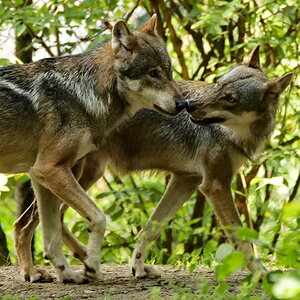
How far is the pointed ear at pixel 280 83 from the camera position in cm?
637

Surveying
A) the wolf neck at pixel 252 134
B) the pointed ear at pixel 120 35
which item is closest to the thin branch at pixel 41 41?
the pointed ear at pixel 120 35

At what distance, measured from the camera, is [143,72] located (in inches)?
234

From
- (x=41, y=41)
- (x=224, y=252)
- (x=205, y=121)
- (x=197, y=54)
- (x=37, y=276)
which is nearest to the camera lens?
(x=224, y=252)

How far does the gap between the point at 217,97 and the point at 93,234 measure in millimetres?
1723

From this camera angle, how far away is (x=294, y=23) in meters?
9.15

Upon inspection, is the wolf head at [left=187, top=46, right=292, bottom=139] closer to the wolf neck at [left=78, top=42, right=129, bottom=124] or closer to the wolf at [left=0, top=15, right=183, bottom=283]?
the wolf at [left=0, top=15, right=183, bottom=283]

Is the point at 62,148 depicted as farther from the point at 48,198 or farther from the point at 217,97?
the point at 217,97

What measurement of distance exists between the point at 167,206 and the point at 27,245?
1.43 meters

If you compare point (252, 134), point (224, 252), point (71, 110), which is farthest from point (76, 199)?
point (224, 252)

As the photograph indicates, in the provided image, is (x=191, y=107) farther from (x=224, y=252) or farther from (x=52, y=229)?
(x=224, y=252)

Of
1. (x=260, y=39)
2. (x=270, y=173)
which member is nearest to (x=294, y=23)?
(x=260, y=39)

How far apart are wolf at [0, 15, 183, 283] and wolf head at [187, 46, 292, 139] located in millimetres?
474

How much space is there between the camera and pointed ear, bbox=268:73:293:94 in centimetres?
637

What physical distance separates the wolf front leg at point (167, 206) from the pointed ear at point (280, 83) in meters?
1.22
